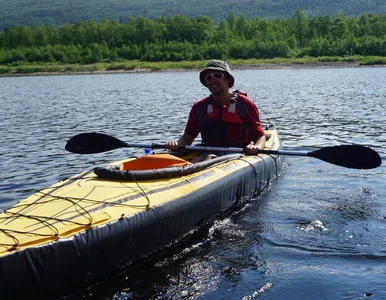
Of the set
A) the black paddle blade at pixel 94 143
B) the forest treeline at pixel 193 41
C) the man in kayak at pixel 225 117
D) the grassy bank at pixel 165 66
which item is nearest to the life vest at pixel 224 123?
the man in kayak at pixel 225 117

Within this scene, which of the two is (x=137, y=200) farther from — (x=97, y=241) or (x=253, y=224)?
(x=253, y=224)

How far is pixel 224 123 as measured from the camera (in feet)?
27.1

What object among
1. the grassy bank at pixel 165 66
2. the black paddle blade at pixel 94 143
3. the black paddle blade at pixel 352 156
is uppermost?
the black paddle blade at pixel 94 143

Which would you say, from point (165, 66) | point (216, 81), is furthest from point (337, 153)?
point (165, 66)

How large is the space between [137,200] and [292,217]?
2.44 metres

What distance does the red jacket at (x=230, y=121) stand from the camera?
26.9ft

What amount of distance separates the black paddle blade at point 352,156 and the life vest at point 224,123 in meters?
1.06

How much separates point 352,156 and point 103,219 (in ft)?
13.1

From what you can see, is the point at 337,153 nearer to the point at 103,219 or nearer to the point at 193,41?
the point at 103,219

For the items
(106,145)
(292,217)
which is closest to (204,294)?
(292,217)

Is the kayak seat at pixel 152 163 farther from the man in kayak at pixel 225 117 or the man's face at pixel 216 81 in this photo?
the man's face at pixel 216 81

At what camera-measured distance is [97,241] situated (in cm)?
505

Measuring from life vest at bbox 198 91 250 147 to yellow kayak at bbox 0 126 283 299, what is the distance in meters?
0.89

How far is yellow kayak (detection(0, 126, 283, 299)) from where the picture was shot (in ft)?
15.3
